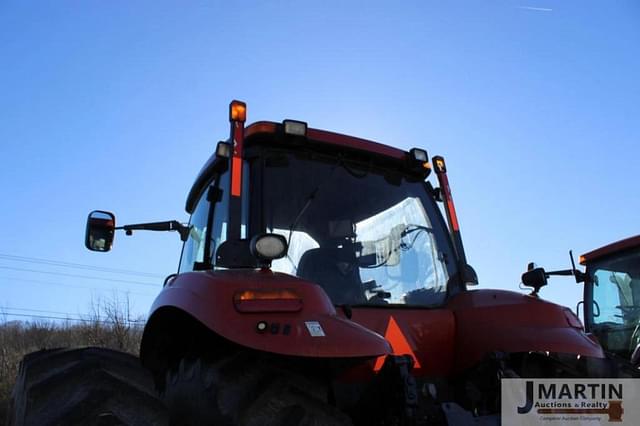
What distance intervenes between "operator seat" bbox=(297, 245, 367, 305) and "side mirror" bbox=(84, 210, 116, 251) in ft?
5.46

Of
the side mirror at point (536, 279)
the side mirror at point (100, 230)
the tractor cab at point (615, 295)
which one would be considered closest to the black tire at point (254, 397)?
the side mirror at point (536, 279)

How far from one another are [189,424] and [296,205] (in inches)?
50.2

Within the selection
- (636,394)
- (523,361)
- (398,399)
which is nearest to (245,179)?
(398,399)

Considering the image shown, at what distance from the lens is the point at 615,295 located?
7469 mm

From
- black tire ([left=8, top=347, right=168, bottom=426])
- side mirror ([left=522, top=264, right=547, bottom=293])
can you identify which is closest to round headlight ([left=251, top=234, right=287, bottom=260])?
black tire ([left=8, top=347, right=168, bottom=426])

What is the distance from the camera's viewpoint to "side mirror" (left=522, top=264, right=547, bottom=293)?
11.3 ft

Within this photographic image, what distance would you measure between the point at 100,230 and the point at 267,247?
2.00 meters

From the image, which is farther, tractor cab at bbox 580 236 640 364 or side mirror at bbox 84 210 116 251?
tractor cab at bbox 580 236 640 364

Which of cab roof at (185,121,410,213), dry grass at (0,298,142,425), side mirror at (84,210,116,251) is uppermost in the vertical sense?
cab roof at (185,121,410,213)

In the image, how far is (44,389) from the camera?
6.56 ft

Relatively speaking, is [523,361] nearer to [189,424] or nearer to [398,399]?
[398,399]

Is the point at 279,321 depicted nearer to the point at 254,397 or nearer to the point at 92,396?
the point at 254,397

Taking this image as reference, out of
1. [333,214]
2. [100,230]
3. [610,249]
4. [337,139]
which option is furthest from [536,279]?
[610,249]

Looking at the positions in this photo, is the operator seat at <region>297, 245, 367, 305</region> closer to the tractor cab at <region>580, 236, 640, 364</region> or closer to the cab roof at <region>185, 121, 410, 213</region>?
→ the cab roof at <region>185, 121, 410, 213</region>
